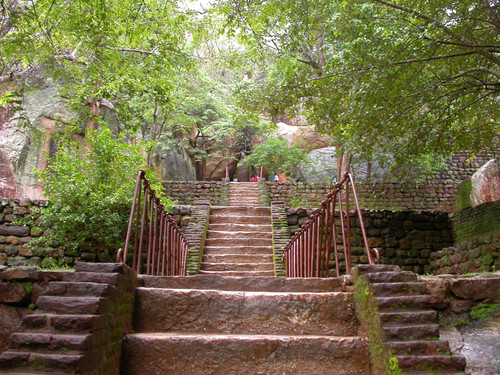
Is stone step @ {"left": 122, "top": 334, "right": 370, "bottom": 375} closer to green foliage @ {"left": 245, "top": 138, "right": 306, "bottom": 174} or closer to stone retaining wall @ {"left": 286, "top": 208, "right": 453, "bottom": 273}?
stone retaining wall @ {"left": 286, "top": 208, "right": 453, "bottom": 273}

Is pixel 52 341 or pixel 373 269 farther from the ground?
pixel 373 269

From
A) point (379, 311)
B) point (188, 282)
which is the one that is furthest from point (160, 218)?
point (379, 311)

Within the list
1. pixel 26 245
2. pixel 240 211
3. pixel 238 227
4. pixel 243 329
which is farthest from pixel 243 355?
pixel 26 245

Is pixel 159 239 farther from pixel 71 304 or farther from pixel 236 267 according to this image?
pixel 236 267

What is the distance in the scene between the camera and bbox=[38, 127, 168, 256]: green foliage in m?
6.56

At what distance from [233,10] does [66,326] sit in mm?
6646

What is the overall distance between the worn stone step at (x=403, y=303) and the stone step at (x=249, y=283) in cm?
73

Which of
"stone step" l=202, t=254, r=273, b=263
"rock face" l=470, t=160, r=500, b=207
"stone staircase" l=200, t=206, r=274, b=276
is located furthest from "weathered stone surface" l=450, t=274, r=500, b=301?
"rock face" l=470, t=160, r=500, b=207

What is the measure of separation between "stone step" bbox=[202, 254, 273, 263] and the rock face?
7211mm

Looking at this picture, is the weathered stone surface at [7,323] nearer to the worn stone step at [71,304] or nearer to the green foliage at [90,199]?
the worn stone step at [71,304]

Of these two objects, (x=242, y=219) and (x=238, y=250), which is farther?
(x=242, y=219)

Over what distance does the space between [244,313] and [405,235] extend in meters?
6.49

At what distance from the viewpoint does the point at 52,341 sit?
6.47 feet

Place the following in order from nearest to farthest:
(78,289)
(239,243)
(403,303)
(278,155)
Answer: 1. (78,289)
2. (403,303)
3. (239,243)
4. (278,155)
